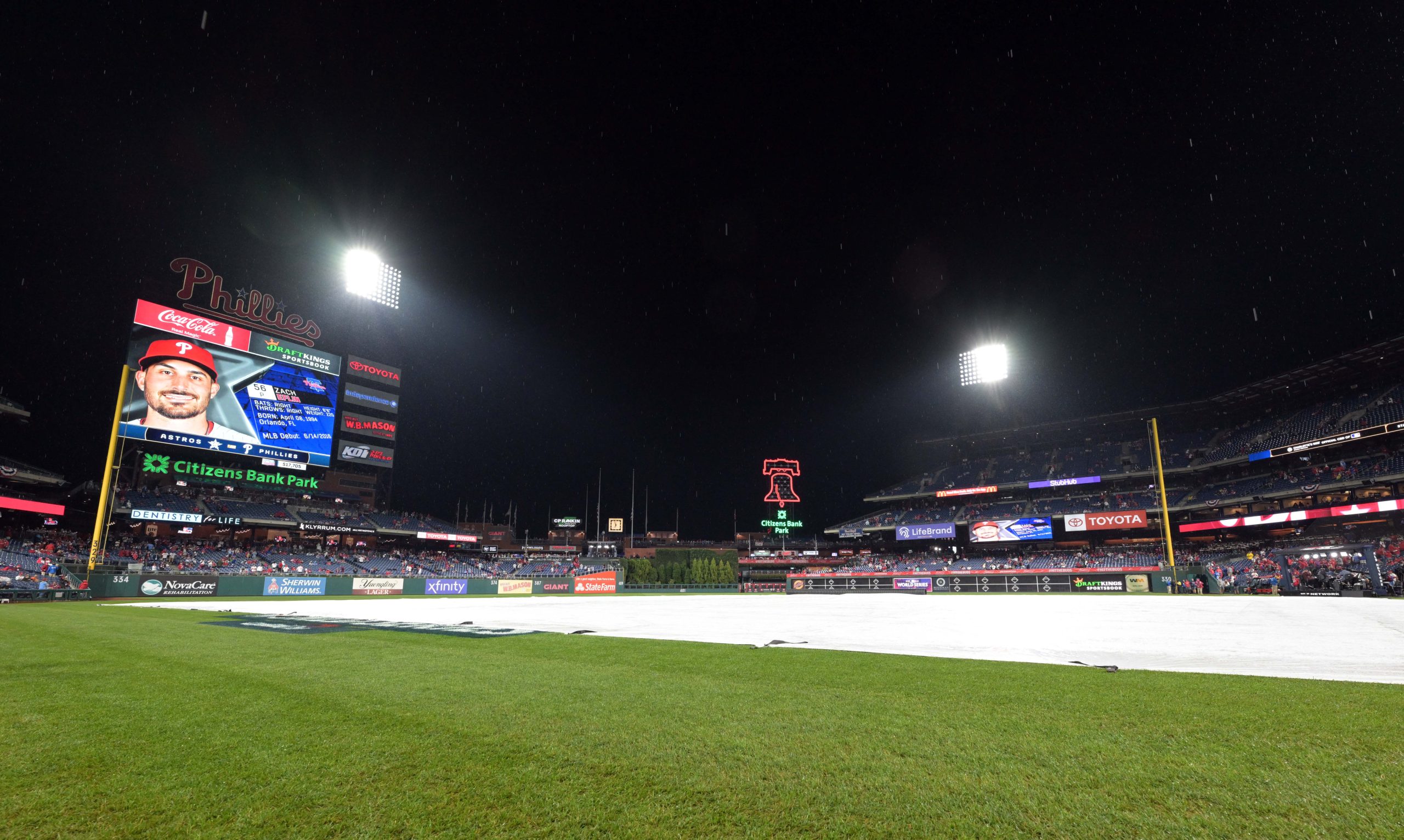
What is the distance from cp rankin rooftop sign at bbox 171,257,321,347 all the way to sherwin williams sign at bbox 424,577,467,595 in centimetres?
2167

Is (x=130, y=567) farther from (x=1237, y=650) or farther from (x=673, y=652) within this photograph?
(x=1237, y=650)

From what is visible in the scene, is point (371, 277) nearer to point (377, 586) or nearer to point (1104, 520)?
point (377, 586)

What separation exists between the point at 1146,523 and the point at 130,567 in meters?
71.0

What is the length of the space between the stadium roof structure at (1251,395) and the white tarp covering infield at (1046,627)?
2574 centimetres

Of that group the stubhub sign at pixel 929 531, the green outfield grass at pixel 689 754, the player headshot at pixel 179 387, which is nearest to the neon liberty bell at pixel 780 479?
the stubhub sign at pixel 929 531

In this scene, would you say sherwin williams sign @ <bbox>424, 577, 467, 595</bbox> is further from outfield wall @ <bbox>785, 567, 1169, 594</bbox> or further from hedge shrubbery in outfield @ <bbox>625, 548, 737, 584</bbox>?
outfield wall @ <bbox>785, 567, 1169, 594</bbox>

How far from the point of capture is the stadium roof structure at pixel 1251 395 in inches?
1667

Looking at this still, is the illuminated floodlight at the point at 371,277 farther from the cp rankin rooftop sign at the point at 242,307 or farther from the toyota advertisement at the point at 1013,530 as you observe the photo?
the toyota advertisement at the point at 1013,530

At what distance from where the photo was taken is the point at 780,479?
72.2m

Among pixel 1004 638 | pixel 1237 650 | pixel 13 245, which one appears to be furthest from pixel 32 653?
pixel 13 245

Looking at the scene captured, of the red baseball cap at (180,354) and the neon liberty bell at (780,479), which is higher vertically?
the red baseball cap at (180,354)

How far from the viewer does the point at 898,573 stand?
5359 cm

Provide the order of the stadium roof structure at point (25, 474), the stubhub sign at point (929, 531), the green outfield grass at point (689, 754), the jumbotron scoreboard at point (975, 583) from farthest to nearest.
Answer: the stubhub sign at point (929, 531) < the jumbotron scoreboard at point (975, 583) < the stadium roof structure at point (25, 474) < the green outfield grass at point (689, 754)

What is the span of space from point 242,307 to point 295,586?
2201 centimetres
